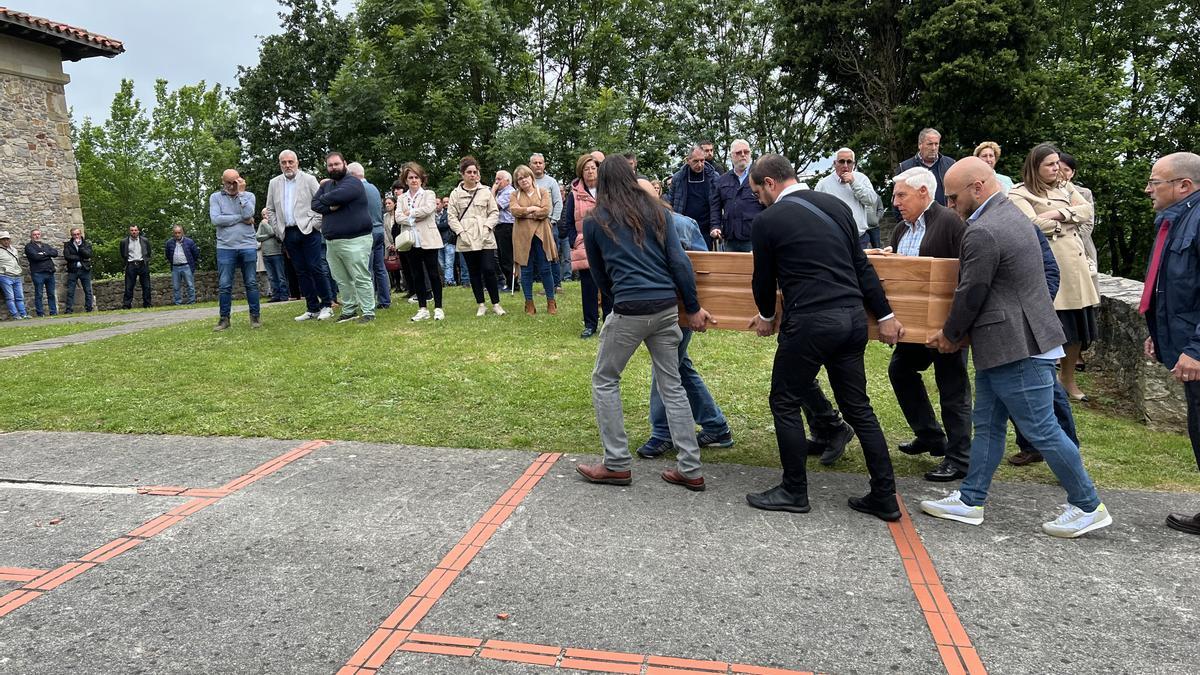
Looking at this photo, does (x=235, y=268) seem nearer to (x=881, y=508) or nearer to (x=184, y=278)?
(x=881, y=508)

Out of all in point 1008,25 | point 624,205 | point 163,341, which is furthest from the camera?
point 1008,25

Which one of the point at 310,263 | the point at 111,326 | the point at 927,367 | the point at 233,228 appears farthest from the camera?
the point at 111,326

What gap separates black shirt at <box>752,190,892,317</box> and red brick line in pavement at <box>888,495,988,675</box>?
119cm

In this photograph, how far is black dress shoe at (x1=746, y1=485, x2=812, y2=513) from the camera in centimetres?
441

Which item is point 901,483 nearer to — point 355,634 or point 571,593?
point 571,593

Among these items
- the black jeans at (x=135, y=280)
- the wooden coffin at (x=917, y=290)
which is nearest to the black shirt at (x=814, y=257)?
the wooden coffin at (x=917, y=290)

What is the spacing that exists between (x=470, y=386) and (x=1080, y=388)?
5628 mm

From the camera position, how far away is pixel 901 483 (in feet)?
16.3

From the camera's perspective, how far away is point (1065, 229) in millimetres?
6484

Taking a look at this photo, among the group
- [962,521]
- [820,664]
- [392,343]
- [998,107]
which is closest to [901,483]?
[962,521]

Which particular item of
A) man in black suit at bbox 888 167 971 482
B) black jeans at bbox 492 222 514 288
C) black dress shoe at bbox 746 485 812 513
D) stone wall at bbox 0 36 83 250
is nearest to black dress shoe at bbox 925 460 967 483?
man in black suit at bbox 888 167 971 482

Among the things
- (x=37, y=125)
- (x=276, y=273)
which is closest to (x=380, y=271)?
(x=276, y=273)

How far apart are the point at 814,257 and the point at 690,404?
5.30ft

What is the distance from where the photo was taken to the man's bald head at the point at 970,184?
412 centimetres
